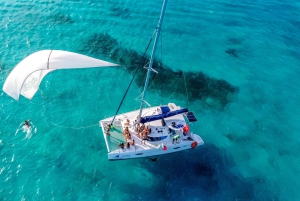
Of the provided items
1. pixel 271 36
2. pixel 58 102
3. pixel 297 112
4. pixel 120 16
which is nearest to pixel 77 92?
pixel 58 102

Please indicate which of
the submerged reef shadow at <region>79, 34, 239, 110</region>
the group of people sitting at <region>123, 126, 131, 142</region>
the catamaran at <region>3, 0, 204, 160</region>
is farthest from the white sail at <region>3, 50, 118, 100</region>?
the submerged reef shadow at <region>79, 34, 239, 110</region>

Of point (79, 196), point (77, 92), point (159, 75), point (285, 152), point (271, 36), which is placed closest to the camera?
point (79, 196)

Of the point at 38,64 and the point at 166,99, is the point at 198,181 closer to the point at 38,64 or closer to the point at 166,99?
the point at 166,99

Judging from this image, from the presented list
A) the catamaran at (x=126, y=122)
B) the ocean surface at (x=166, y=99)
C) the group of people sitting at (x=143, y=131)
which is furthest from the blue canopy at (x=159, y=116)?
the ocean surface at (x=166, y=99)

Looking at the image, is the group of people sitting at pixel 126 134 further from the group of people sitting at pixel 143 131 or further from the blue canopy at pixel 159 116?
the blue canopy at pixel 159 116

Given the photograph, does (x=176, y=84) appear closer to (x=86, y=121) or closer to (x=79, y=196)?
(x=86, y=121)

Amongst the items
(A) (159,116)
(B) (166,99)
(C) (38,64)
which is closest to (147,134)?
(A) (159,116)
